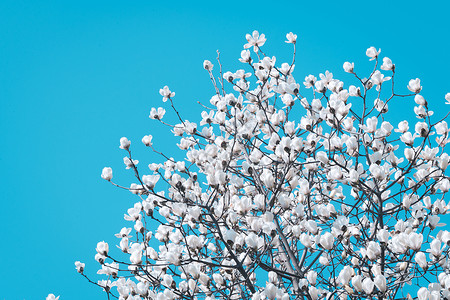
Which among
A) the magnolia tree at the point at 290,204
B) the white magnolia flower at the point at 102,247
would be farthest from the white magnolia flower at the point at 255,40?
the white magnolia flower at the point at 102,247

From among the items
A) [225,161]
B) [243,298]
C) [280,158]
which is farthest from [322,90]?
[243,298]

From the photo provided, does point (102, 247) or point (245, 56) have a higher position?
point (245, 56)

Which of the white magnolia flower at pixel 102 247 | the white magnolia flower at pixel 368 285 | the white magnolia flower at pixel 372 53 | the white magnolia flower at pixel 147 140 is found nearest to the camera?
the white magnolia flower at pixel 368 285

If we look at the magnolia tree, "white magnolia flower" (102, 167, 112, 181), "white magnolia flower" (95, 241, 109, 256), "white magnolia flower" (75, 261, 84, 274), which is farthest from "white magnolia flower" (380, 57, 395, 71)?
"white magnolia flower" (75, 261, 84, 274)

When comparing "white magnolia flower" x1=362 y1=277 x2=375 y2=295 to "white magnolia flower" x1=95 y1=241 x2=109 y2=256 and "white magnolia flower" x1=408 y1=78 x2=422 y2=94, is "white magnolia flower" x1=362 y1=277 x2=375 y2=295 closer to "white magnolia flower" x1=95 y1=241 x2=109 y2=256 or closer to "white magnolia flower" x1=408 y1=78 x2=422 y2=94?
"white magnolia flower" x1=408 y1=78 x2=422 y2=94

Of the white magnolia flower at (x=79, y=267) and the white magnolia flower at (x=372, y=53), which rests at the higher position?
the white magnolia flower at (x=372, y=53)

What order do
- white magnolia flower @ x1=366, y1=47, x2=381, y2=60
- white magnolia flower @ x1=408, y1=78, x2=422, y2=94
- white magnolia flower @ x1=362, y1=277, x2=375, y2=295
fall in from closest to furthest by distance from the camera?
1. white magnolia flower @ x1=362, y1=277, x2=375, y2=295
2. white magnolia flower @ x1=408, y1=78, x2=422, y2=94
3. white magnolia flower @ x1=366, y1=47, x2=381, y2=60

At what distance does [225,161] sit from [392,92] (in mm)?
979

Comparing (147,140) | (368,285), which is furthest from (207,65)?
(368,285)

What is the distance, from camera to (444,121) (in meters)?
2.42

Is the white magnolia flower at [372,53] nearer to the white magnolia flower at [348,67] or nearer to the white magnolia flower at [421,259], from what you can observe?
the white magnolia flower at [348,67]

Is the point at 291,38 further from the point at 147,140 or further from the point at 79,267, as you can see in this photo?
the point at 79,267

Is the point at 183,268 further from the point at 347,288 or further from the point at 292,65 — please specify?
the point at 292,65

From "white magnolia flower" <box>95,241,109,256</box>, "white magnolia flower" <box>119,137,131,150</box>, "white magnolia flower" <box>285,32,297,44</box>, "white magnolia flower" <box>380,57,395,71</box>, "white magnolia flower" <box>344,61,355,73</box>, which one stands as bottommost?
"white magnolia flower" <box>95,241,109,256</box>
